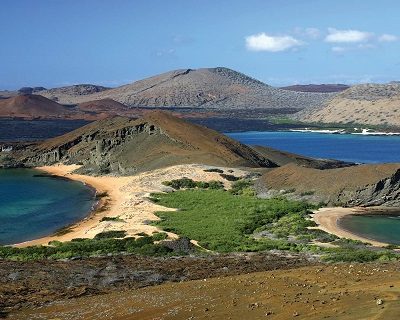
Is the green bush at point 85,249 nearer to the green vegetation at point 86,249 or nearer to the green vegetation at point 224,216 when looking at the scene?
the green vegetation at point 86,249

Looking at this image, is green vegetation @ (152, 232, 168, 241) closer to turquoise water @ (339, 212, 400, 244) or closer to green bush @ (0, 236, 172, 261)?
green bush @ (0, 236, 172, 261)

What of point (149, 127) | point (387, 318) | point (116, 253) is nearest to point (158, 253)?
point (116, 253)

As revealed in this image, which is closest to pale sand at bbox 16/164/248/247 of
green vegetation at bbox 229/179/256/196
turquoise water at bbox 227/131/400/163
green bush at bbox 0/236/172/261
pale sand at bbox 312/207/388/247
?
green vegetation at bbox 229/179/256/196

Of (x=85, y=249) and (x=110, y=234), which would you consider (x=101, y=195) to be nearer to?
(x=110, y=234)

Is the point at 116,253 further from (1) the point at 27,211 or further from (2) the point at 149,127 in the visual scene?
(2) the point at 149,127

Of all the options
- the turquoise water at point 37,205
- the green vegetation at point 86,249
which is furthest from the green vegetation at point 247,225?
the turquoise water at point 37,205

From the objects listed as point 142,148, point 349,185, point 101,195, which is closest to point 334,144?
point 142,148
